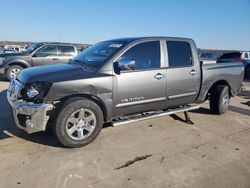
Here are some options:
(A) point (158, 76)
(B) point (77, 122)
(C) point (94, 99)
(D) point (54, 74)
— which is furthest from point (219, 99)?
(D) point (54, 74)

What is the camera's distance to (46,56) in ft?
34.6

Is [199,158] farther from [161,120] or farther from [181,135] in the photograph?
[161,120]

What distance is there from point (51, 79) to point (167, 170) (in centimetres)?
215

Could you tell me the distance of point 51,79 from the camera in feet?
11.8

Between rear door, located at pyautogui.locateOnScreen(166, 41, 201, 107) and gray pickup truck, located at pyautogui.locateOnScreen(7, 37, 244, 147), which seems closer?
gray pickup truck, located at pyautogui.locateOnScreen(7, 37, 244, 147)

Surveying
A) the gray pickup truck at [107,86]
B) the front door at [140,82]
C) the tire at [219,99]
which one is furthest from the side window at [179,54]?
the tire at [219,99]

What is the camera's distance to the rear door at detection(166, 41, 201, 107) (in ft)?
15.3

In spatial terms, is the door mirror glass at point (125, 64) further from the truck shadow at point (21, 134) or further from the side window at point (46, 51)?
the side window at point (46, 51)

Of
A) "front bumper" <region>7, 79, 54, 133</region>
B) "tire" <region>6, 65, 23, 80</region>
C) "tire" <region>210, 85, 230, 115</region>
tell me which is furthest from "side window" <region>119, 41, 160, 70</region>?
"tire" <region>6, 65, 23, 80</region>

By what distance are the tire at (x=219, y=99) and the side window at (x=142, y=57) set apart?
201cm

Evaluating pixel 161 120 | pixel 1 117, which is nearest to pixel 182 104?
pixel 161 120

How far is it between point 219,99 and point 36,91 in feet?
13.6

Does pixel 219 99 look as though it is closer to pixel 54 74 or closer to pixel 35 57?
pixel 54 74

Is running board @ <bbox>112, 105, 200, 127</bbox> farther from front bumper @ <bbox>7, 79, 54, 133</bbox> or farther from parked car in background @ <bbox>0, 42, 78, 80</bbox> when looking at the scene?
parked car in background @ <bbox>0, 42, 78, 80</bbox>
